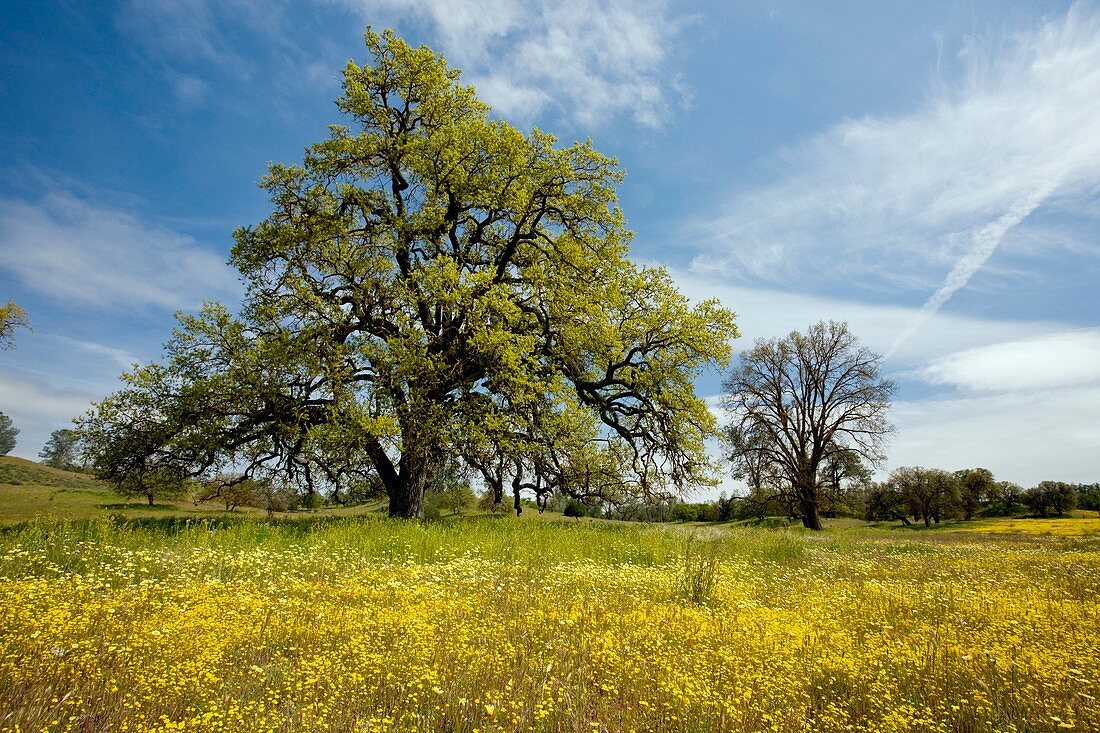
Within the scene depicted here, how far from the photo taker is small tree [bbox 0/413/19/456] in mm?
66775

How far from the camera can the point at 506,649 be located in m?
4.13

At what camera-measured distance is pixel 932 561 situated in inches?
450

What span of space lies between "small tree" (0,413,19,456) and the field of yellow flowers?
289ft

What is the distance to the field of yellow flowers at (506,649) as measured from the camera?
3.17 metres

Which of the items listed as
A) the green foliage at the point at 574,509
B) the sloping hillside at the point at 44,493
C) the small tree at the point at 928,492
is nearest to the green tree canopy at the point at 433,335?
the sloping hillside at the point at 44,493

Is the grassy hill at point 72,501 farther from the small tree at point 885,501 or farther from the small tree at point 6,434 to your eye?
the small tree at point 885,501

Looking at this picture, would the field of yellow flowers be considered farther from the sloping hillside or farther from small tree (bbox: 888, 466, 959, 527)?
small tree (bbox: 888, 466, 959, 527)

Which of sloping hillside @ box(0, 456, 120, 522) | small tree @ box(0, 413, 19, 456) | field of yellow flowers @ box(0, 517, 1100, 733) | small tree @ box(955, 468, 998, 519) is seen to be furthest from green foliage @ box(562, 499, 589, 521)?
small tree @ box(0, 413, 19, 456)

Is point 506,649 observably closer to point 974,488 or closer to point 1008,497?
point 974,488

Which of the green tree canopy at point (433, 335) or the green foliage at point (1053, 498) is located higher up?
the green tree canopy at point (433, 335)

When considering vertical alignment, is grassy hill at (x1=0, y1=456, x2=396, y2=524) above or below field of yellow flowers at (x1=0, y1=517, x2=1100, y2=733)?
below

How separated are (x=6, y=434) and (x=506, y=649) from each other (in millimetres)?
100566

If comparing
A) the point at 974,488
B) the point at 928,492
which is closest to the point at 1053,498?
the point at 974,488

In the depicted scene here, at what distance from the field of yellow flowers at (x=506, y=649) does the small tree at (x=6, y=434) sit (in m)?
88.1
